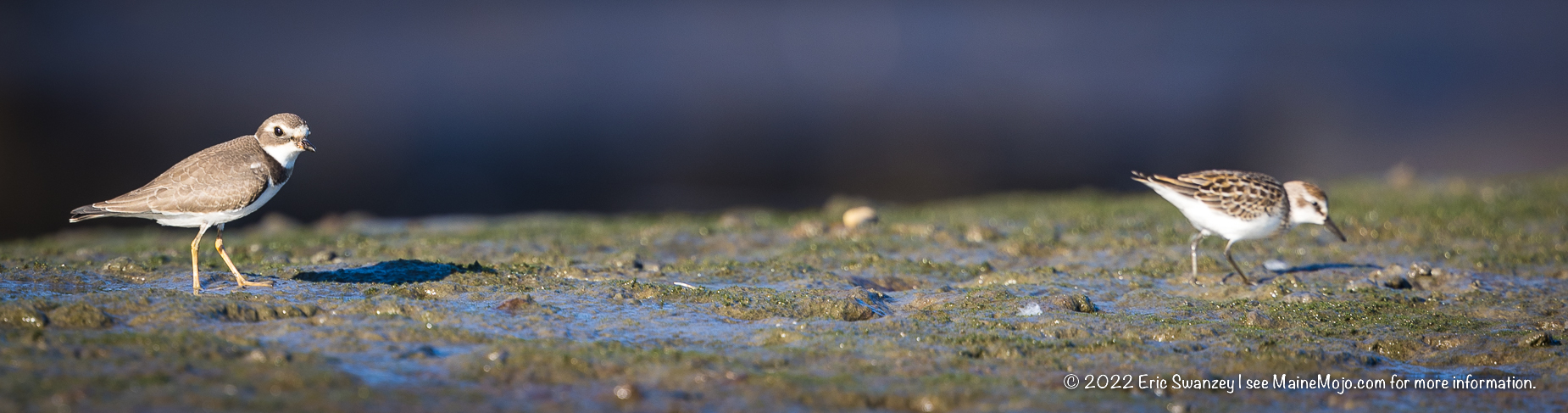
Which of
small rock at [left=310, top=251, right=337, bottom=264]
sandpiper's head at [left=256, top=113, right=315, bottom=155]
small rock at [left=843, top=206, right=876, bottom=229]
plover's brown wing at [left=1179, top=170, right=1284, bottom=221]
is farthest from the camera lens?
small rock at [left=843, top=206, right=876, bottom=229]

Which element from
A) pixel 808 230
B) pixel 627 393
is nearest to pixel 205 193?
pixel 627 393

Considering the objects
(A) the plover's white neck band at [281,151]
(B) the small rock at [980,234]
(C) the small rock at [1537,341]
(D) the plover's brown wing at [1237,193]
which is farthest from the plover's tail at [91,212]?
(C) the small rock at [1537,341]

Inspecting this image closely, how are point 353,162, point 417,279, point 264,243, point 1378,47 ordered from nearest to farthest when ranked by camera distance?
point 417,279 → point 264,243 → point 353,162 → point 1378,47

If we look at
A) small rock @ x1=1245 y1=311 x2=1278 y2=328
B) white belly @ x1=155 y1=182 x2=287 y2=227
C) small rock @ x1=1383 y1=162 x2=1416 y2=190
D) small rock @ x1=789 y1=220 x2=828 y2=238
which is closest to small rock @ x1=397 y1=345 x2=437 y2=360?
white belly @ x1=155 y1=182 x2=287 y2=227

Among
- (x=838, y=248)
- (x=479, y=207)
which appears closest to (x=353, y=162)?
(x=479, y=207)

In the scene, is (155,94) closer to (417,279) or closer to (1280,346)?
(417,279)

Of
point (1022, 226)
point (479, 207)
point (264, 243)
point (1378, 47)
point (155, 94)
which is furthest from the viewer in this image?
point (1378, 47)

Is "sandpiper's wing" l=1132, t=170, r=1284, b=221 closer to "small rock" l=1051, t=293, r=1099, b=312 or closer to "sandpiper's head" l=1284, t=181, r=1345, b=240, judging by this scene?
"sandpiper's head" l=1284, t=181, r=1345, b=240
